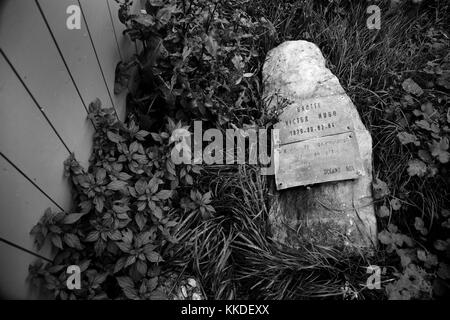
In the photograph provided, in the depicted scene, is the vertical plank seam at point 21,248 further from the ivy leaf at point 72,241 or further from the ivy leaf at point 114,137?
the ivy leaf at point 114,137

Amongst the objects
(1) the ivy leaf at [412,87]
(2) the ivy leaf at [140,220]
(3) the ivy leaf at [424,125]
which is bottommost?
(2) the ivy leaf at [140,220]

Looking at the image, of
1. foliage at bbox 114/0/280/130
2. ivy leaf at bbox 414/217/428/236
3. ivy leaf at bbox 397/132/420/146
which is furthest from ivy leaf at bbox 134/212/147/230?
ivy leaf at bbox 397/132/420/146

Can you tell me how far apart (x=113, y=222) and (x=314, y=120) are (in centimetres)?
146

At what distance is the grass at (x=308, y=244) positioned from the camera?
1.97m

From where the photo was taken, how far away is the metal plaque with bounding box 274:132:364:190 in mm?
2025

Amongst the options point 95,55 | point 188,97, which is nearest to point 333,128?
point 188,97

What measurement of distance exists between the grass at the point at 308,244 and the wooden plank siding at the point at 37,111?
2.82 feet

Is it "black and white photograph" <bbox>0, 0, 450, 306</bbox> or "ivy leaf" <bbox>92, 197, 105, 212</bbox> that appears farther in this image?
"ivy leaf" <bbox>92, 197, 105, 212</bbox>

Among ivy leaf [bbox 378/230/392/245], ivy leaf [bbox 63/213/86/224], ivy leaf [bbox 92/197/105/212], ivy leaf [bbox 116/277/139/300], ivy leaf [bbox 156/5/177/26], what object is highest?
ivy leaf [bbox 156/5/177/26]

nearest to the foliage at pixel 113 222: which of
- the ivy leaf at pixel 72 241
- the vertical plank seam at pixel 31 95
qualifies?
the ivy leaf at pixel 72 241

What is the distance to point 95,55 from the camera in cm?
175

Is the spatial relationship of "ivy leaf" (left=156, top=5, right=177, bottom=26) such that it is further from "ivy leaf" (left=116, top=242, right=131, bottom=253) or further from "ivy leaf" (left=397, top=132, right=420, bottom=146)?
"ivy leaf" (left=397, top=132, right=420, bottom=146)

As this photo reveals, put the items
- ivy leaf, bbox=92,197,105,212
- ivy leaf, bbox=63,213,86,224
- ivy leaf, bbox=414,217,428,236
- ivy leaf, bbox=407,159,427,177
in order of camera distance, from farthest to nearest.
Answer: ivy leaf, bbox=407,159,427,177 < ivy leaf, bbox=414,217,428,236 < ivy leaf, bbox=92,197,105,212 < ivy leaf, bbox=63,213,86,224

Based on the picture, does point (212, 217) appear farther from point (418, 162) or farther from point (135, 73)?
point (418, 162)
